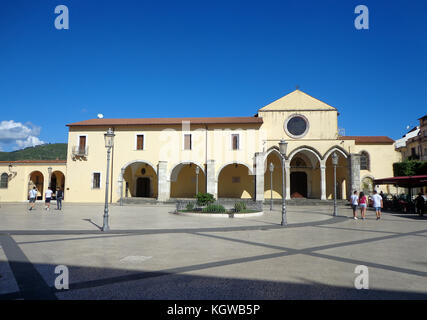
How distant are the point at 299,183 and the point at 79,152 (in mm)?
23519

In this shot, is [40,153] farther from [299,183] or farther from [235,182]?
[299,183]

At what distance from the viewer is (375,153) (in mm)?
33000

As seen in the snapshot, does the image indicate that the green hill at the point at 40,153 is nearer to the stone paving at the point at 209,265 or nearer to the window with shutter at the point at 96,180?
the window with shutter at the point at 96,180

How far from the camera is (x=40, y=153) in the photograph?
262 feet

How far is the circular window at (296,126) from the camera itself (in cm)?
3027

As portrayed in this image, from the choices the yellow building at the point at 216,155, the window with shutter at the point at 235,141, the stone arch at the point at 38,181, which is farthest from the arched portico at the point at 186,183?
the stone arch at the point at 38,181

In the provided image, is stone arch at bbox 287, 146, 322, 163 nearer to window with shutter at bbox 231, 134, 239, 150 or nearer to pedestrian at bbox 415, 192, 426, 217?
window with shutter at bbox 231, 134, 239, 150

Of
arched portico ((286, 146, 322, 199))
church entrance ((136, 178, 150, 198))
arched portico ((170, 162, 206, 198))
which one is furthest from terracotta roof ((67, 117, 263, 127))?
church entrance ((136, 178, 150, 198))

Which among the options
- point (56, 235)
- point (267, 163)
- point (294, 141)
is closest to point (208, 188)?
point (267, 163)

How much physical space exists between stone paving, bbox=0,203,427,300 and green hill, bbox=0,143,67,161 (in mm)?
78407

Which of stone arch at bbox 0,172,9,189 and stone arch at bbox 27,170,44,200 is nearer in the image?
stone arch at bbox 0,172,9,189

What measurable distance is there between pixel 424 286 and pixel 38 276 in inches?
251

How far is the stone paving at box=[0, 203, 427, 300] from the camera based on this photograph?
4.34 m

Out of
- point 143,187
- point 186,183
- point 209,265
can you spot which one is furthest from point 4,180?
point 209,265
